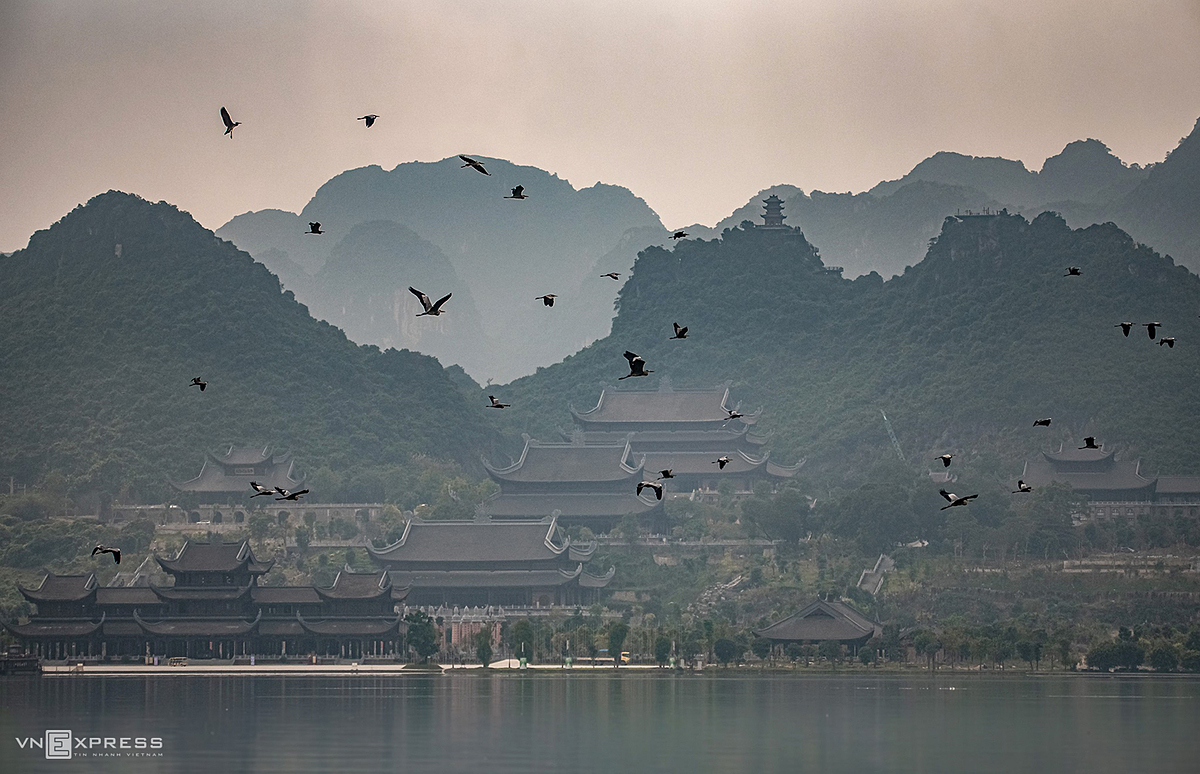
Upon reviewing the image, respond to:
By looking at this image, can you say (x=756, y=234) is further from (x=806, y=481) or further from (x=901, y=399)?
(x=806, y=481)

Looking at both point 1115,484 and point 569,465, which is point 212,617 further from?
point 1115,484

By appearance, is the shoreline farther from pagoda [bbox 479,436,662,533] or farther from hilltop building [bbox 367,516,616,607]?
pagoda [bbox 479,436,662,533]

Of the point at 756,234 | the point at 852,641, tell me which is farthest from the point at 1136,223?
the point at 852,641

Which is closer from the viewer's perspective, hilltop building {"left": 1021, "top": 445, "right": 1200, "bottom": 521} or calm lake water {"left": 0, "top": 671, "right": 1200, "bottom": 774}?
calm lake water {"left": 0, "top": 671, "right": 1200, "bottom": 774}

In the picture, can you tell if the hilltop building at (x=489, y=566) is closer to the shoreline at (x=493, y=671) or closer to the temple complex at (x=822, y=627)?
the shoreline at (x=493, y=671)

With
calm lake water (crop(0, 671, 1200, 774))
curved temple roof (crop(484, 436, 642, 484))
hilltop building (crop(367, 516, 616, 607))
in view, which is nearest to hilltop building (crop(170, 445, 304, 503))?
curved temple roof (crop(484, 436, 642, 484))

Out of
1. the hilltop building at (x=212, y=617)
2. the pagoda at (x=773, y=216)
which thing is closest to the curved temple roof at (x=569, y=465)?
the hilltop building at (x=212, y=617)
